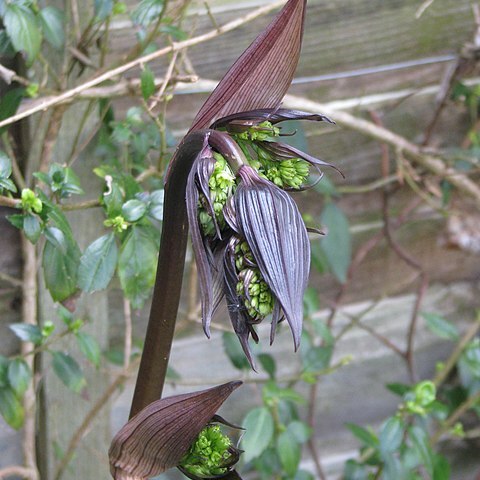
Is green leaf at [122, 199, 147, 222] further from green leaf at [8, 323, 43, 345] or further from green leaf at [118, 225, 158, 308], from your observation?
green leaf at [8, 323, 43, 345]

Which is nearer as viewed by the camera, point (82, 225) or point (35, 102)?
point (35, 102)

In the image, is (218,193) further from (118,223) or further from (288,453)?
(288,453)

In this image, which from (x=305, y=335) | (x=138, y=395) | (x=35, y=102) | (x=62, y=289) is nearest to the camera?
(x=138, y=395)

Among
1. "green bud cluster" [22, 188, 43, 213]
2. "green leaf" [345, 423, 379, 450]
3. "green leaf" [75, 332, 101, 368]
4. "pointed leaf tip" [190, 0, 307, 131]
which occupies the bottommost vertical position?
"green leaf" [345, 423, 379, 450]

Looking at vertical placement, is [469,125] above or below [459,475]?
above

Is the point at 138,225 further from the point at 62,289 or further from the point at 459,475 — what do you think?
the point at 459,475

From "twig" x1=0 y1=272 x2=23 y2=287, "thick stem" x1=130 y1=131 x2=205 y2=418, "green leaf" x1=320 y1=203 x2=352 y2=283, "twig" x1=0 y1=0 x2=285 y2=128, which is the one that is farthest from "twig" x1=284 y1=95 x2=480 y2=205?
"thick stem" x1=130 y1=131 x2=205 y2=418

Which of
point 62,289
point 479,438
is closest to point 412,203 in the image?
point 479,438

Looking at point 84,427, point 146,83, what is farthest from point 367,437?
point 146,83
